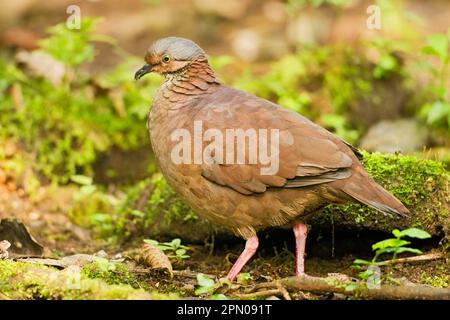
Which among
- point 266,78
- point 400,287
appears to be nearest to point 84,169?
point 266,78

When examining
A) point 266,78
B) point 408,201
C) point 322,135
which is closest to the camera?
point 322,135

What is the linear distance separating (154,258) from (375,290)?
5.07ft

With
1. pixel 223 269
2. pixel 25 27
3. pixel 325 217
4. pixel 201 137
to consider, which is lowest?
pixel 223 269

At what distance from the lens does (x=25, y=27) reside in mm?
11430

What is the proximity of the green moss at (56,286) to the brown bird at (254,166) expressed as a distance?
96 cm

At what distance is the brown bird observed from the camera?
4.88 meters

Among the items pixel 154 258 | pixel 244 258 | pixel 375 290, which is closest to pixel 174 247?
pixel 154 258

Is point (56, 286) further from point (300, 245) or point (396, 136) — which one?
point (396, 136)

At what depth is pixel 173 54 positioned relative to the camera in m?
5.61

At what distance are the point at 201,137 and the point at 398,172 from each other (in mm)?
1502

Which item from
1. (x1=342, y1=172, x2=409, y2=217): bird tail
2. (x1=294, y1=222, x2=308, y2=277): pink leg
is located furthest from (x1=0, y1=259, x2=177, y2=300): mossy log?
(x1=342, y1=172, x2=409, y2=217): bird tail

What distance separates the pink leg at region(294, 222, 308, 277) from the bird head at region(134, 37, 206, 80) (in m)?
1.40
